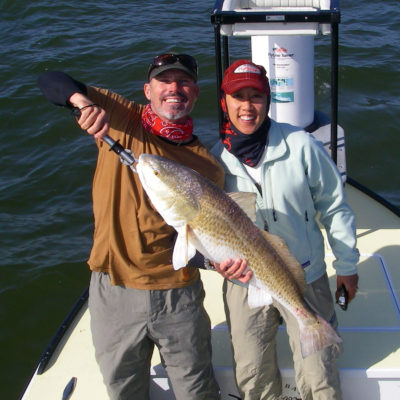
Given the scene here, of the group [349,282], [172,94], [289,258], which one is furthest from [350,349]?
[172,94]

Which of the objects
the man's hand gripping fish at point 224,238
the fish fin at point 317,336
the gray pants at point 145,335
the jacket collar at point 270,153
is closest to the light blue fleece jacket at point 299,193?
the jacket collar at point 270,153

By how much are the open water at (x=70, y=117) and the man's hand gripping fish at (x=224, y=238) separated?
3.35 m

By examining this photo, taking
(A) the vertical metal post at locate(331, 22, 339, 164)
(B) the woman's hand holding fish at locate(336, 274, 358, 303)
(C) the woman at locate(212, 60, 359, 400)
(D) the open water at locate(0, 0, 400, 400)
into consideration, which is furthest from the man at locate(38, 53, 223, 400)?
(D) the open water at locate(0, 0, 400, 400)

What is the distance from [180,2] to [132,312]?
12.8m

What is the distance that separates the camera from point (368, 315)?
13.4ft

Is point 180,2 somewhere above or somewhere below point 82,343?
above

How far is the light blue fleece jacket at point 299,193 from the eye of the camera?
3.13 m

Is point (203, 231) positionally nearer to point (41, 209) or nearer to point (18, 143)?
point (41, 209)

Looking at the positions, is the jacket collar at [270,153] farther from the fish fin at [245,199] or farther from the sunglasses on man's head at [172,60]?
the sunglasses on man's head at [172,60]

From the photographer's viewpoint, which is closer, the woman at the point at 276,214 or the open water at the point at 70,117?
the woman at the point at 276,214

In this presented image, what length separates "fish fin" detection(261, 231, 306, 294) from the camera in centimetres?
299

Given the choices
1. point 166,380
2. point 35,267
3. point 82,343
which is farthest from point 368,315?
point 35,267

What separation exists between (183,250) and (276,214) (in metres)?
0.69

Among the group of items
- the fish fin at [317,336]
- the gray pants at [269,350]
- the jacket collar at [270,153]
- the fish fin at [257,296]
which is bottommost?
the gray pants at [269,350]
